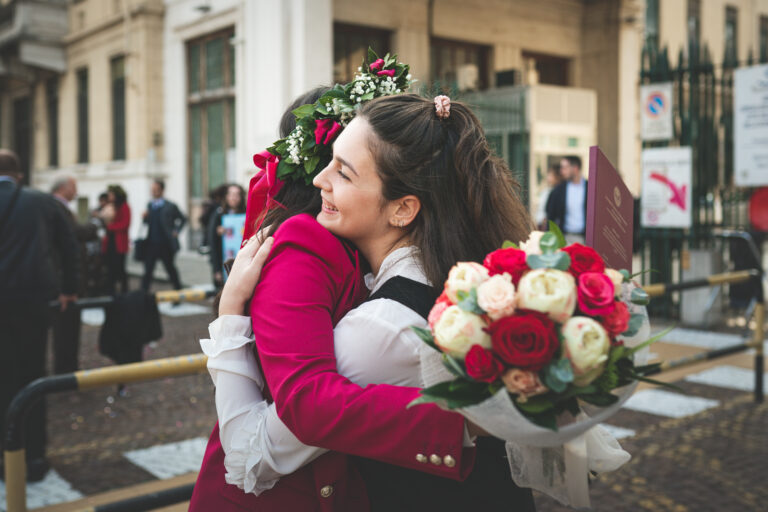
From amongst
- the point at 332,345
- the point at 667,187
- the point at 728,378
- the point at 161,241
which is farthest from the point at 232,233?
the point at 332,345

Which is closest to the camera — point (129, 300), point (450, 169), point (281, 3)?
point (450, 169)

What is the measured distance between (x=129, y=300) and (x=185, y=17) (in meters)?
14.1

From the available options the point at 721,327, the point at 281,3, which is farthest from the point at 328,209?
the point at 281,3

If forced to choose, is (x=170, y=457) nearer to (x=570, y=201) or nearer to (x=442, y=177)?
(x=442, y=177)

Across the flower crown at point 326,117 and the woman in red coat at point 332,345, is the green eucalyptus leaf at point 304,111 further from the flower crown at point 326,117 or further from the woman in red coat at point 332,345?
the woman in red coat at point 332,345

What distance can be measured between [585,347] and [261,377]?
73cm

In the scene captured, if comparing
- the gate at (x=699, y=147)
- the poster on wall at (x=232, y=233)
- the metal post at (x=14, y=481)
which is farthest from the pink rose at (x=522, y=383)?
the gate at (x=699, y=147)

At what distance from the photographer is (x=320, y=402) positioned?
1.38 metres

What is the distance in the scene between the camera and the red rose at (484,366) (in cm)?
118

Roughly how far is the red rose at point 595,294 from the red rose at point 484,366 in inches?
6.5

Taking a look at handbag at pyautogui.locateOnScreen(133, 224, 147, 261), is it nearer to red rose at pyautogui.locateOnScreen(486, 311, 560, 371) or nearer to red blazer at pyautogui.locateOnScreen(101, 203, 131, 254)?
red blazer at pyautogui.locateOnScreen(101, 203, 131, 254)

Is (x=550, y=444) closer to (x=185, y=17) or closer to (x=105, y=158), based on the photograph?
(x=185, y=17)

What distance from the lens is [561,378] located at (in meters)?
1.15

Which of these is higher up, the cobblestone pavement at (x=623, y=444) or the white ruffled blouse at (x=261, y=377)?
the white ruffled blouse at (x=261, y=377)
